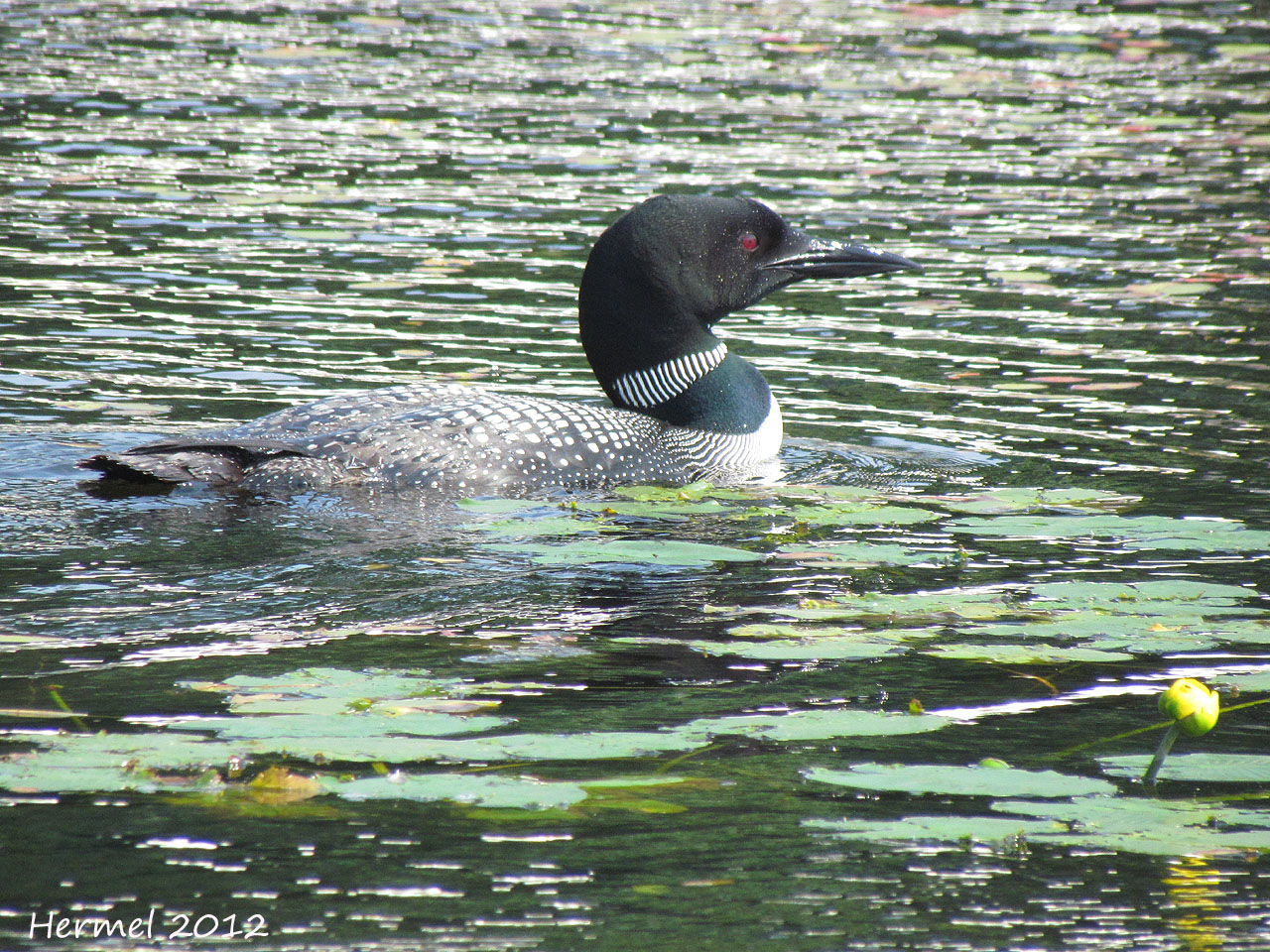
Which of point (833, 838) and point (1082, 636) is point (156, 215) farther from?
point (833, 838)

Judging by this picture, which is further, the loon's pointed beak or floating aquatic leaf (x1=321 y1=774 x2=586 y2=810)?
the loon's pointed beak

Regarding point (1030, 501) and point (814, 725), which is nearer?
point (814, 725)

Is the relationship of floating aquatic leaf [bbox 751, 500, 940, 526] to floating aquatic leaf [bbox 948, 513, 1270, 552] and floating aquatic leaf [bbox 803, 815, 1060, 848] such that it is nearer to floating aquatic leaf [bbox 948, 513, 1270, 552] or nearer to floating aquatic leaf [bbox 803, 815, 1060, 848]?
floating aquatic leaf [bbox 948, 513, 1270, 552]

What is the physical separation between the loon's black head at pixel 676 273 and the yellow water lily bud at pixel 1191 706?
313 centimetres

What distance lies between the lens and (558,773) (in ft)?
9.86

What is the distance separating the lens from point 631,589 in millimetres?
4297

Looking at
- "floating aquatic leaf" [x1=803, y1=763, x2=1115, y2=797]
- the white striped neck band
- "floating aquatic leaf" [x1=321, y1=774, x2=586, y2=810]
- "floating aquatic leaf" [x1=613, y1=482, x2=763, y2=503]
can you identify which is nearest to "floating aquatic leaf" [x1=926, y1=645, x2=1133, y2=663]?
"floating aquatic leaf" [x1=803, y1=763, x2=1115, y2=797]

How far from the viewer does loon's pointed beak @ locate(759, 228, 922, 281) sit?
607 centimetres

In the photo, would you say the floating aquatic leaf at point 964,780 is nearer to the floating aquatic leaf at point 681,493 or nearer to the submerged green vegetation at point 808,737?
the submerged green vegetation at point 808,737

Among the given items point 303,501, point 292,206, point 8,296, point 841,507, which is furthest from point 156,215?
point 841,507

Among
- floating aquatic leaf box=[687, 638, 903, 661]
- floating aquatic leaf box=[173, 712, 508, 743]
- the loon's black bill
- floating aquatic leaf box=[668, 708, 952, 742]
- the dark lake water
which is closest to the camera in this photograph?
the dark lake water

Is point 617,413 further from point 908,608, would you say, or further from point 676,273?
point 908,608

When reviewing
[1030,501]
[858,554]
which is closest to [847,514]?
[858,554]

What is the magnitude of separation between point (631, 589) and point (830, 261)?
7.33 feet
